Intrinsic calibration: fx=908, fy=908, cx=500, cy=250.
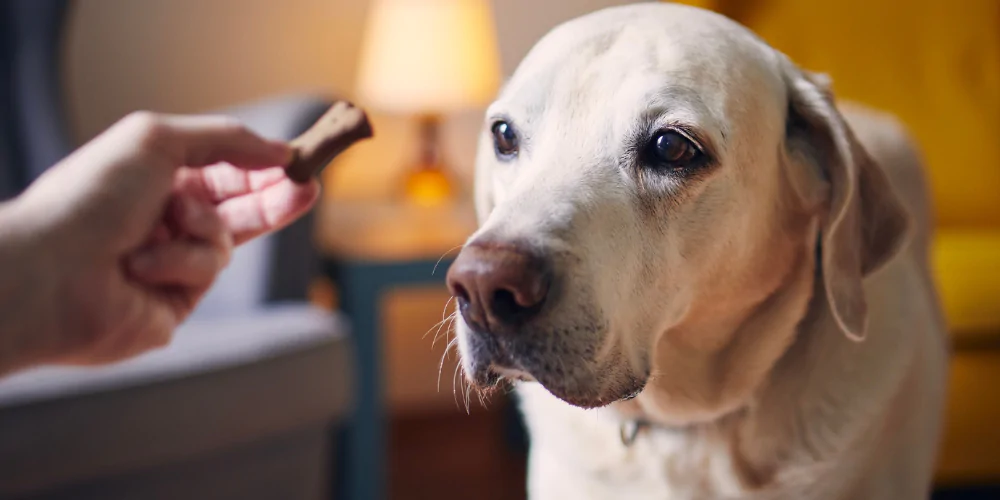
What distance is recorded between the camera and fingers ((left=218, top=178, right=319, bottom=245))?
3.51 feet

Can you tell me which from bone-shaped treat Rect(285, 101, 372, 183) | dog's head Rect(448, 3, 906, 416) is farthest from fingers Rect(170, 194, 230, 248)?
dog's head Rect(448, 3, 906, 416)

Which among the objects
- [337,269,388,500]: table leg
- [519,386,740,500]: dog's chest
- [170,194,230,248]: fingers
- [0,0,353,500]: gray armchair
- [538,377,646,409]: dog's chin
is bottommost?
[337,269,388,500]: table leg

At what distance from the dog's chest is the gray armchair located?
750 mm

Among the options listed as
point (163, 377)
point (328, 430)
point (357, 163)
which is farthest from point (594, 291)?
point (357, 163)

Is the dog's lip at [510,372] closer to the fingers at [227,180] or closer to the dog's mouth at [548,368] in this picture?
the dog's mouth at [548,368]

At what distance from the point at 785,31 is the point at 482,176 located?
1.58 meters

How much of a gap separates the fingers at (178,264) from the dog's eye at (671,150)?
52cm

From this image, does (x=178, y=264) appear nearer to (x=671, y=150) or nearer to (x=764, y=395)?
(x=671, y=150)

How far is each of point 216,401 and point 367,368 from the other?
A: 0.68 meters

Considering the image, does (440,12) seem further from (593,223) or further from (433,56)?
(593,223)

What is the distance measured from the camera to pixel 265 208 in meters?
1.10

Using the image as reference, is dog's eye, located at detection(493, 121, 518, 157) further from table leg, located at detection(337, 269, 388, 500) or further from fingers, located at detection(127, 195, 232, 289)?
table leg, located at detection(337, 269, 388, 500)

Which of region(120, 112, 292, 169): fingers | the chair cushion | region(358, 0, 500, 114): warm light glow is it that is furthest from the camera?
region(358, 0, 500, 114): warm light glow

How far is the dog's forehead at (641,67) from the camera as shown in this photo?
1.05 meters
